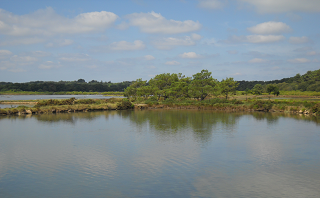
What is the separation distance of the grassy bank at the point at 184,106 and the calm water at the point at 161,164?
70.3 feet

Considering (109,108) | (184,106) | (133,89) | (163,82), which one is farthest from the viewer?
(133,89)

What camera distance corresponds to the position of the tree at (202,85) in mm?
61700

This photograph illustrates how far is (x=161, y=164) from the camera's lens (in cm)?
1667

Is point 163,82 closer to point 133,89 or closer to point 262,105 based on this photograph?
point 133,89

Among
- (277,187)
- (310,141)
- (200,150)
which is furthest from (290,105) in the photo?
(277,187)

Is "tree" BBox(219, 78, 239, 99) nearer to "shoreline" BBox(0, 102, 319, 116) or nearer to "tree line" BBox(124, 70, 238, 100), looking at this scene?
"tree line" BBox(124, 70, 238, 100)

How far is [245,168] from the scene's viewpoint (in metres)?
15.8

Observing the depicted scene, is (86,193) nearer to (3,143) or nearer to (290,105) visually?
(3,143)

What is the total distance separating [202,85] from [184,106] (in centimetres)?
783

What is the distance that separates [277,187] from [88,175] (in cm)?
986

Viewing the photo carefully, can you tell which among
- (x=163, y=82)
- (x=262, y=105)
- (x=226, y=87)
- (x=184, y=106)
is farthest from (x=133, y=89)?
(x=262, y=105)

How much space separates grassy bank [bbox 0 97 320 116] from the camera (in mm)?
46375

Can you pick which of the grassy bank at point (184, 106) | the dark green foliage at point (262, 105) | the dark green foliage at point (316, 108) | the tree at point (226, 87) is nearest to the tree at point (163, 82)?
the grassy bank at point (184, 106)

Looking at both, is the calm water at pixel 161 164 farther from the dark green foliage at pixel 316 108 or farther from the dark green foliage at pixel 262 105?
the dark green foliage at pixel 262 105
